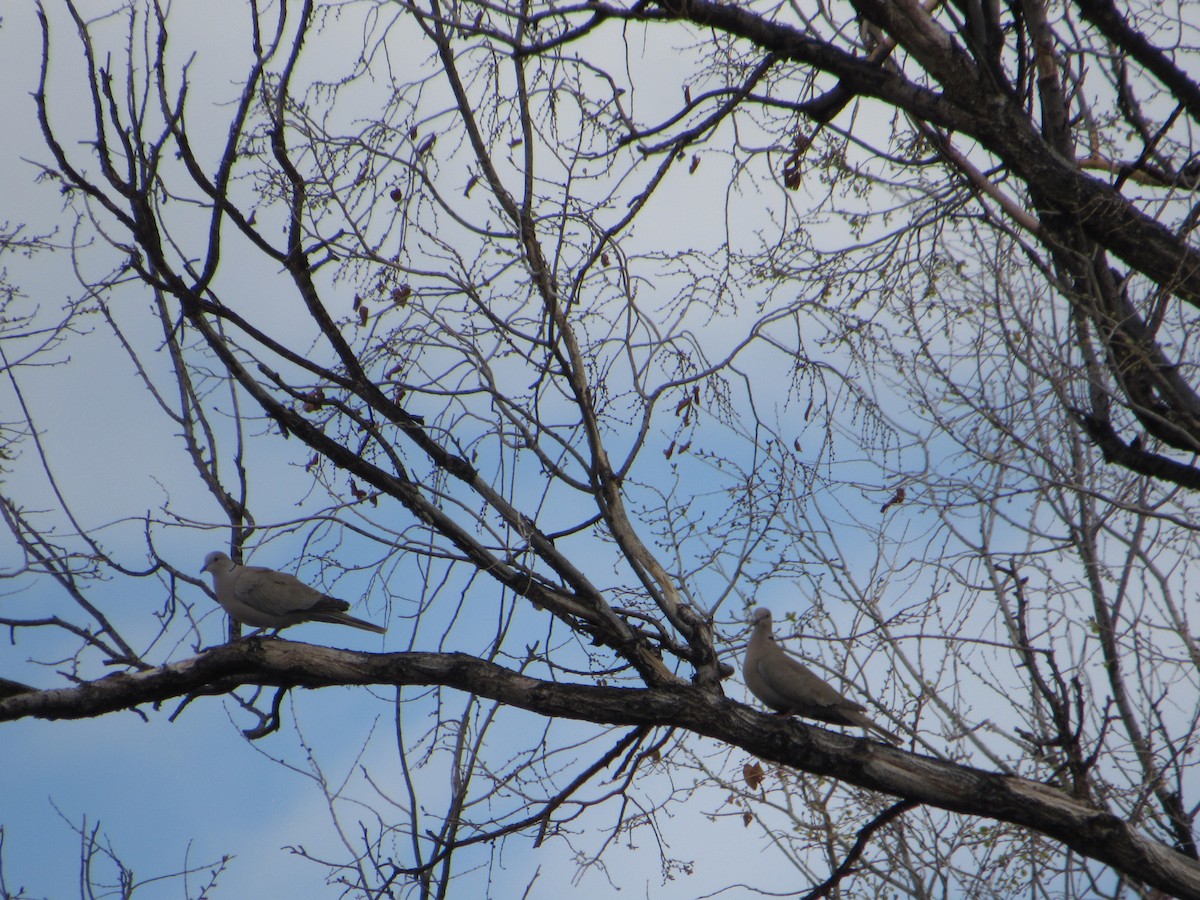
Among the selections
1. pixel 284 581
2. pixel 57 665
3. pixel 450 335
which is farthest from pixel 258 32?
pixel 57 665

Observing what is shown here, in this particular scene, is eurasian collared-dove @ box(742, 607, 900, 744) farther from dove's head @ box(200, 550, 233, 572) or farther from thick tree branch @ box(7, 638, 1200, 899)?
dove's head @ box(200, 550, 233, 572)

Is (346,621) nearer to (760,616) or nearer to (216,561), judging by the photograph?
(216,561)

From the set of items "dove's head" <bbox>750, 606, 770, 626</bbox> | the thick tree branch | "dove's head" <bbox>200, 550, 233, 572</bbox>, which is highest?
"dove's head" <bbox>200, 550, 233, 572</bbox>

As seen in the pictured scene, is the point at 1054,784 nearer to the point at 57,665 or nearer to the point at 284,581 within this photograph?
the point at 284,581

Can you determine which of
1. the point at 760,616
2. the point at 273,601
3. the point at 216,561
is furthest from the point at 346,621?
the point at 760,616

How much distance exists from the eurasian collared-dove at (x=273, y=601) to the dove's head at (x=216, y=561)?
0.20 meters

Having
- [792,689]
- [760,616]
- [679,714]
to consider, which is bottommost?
[679,714]

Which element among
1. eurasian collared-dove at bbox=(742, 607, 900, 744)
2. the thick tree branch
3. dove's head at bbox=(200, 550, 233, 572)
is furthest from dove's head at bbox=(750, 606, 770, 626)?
dove's head at bbox=(200, 550, 233, 572)

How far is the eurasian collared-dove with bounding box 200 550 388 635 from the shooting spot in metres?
5.83

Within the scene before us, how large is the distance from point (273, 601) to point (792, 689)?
2964 mm

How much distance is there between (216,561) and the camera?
21.1 ft

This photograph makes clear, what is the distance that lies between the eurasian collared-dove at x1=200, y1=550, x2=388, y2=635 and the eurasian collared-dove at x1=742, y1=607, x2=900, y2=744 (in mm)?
2051

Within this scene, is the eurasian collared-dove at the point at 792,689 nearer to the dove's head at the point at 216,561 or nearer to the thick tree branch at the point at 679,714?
the thick tree branch at the point at 679,714

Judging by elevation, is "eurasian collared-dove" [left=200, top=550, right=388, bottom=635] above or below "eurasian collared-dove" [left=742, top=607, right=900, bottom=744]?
above
